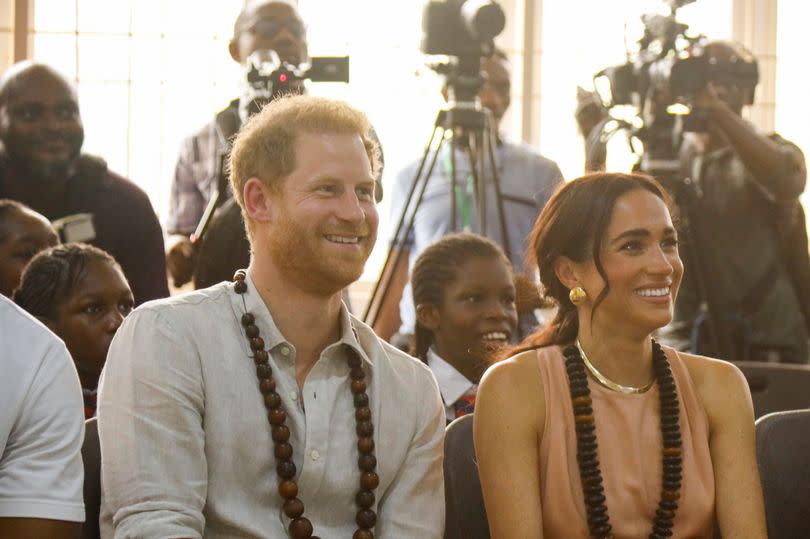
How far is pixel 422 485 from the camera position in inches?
79.9

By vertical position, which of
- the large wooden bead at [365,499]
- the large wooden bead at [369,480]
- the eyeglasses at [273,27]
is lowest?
the large wooden bead at [365,499]

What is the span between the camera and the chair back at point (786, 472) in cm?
235

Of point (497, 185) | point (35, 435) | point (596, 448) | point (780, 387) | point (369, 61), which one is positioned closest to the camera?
point (35, 435)

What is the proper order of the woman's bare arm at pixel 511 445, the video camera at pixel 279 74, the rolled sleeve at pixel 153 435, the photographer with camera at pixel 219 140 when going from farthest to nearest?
the photographer with camera at pixel 219 140 → the video camera at pixel 279 74 → the woman's bare arm at pixel 511 445 → the rolled sleeve at pixel 153 435

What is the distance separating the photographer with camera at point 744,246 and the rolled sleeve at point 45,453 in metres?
2.51

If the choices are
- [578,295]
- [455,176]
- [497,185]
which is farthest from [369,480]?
[455,176]

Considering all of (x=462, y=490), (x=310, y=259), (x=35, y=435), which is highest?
(x=310, y=259)

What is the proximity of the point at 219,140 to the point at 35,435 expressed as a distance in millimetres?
2203

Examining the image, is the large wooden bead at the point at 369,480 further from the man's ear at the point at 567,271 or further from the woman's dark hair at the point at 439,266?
the woman's dark hair at the point at 439,266

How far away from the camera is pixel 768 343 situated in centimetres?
397

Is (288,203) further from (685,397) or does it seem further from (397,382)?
(685,397)

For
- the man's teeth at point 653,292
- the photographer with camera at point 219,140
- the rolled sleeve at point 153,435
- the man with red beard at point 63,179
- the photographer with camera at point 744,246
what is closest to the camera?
the rolled sleeve at point 153,435

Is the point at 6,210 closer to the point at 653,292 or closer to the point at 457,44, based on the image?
the point at 457,44

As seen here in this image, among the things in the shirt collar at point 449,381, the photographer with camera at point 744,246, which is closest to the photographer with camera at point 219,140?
the shirt collar at point 449,381
